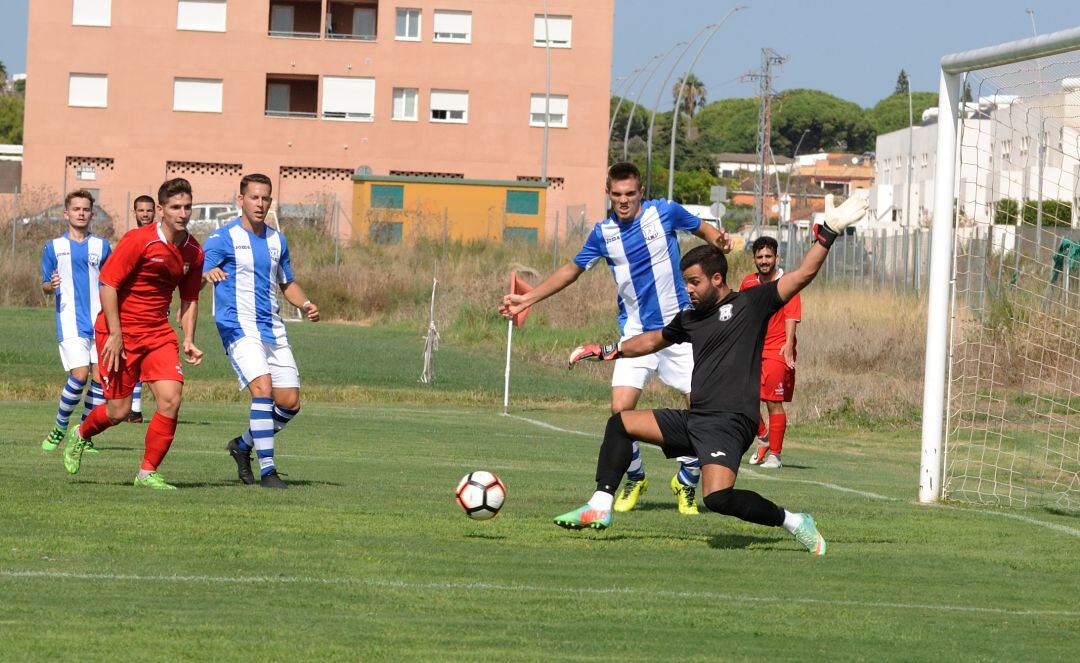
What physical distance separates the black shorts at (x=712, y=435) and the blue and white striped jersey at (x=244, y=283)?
3.53 meters

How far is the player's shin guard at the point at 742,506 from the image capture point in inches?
322

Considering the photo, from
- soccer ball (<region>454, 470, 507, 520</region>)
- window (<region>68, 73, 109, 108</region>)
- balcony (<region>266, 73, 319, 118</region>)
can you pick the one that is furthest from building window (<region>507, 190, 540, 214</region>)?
soccer ball (<region>454, 470, 507, 520</region>)

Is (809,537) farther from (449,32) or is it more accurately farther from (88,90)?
(88,90)

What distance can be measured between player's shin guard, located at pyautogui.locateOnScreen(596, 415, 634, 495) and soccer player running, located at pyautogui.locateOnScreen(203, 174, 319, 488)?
2934 millimetres

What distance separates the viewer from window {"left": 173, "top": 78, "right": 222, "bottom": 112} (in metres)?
63.6

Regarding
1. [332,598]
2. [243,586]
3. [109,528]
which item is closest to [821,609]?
[332,598]

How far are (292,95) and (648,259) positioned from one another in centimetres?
5797

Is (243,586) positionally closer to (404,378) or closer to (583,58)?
(404,378)

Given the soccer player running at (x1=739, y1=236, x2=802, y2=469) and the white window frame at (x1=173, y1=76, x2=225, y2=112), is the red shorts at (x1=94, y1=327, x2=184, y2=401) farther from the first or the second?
the white window frame at (x1=173, y1=76, x2=225, y2=112)

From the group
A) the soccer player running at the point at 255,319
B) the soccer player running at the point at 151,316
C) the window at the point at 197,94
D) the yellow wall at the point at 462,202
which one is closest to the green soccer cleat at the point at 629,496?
the soccer player running at the point at 255,319

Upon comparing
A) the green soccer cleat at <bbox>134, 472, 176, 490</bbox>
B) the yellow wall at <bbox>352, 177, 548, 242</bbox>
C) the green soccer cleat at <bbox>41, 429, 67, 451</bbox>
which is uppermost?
the yellow wall at <bbox>352, 177, 548, 242</bbox>

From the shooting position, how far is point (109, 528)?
828 cm

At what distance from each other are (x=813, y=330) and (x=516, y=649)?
78.3 feet

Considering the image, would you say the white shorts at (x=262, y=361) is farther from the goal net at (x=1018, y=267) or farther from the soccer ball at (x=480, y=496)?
the goal net at (x=1018, y=267)
